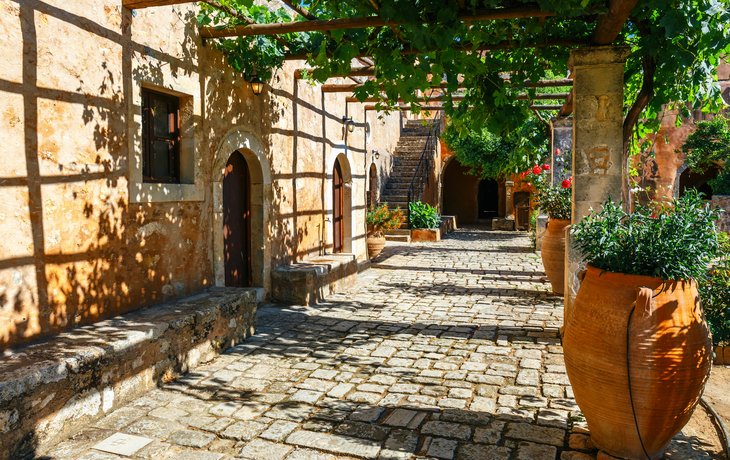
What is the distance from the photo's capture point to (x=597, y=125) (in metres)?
4.61

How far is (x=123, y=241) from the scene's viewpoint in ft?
14.2

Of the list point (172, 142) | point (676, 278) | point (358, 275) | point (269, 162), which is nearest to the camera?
point (676, 278)

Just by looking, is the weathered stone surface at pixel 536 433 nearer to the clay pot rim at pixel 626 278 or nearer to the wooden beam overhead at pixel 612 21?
the clay pot rim at pixel 626 278

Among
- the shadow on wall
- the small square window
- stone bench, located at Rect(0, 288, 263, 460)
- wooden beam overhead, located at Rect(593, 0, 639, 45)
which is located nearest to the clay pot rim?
wooden beam overhead, located at Rect(593, 0, 639, 45)

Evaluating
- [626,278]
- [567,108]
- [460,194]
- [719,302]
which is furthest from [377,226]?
[460,194]

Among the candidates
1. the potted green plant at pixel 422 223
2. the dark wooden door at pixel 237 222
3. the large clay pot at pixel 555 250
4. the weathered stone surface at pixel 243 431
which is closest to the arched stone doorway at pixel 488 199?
the potted green plant at pixel 422 223

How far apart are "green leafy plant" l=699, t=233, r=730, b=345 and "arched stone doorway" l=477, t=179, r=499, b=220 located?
69.0ft

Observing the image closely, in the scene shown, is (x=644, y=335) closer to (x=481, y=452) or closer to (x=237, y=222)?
(x=481, y=452)

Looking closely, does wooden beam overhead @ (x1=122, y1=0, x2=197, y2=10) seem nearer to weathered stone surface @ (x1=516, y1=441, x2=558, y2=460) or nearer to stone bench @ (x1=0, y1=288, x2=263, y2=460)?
stone bench @ (x1=0, y1=288, x2=263, y2=460)

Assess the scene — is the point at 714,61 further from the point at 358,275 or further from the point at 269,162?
the point at 358,275

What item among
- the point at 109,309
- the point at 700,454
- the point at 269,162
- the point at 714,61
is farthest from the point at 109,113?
the point at 714,61

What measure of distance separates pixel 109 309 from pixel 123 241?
565 mm

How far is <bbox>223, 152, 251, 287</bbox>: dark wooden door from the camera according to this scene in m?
6.25

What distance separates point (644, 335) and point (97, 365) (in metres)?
3.22
